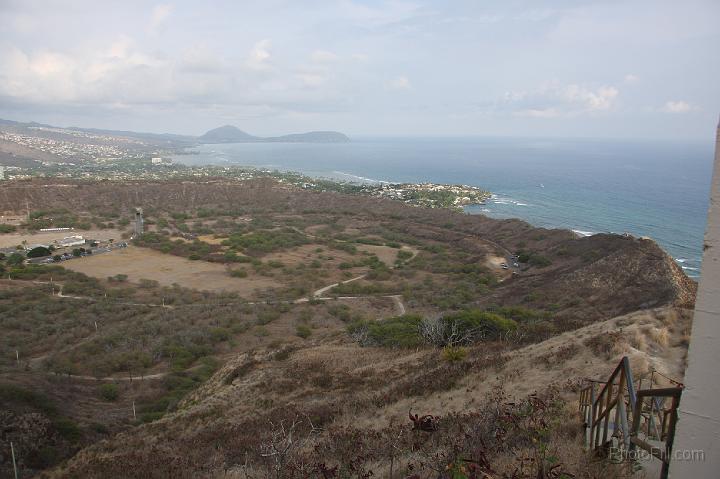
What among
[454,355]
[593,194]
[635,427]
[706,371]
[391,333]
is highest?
[706,371]

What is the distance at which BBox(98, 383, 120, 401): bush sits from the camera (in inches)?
617

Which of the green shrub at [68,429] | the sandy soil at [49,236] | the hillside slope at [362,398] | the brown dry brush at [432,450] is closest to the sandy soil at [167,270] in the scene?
the sandy soil at [49,236]

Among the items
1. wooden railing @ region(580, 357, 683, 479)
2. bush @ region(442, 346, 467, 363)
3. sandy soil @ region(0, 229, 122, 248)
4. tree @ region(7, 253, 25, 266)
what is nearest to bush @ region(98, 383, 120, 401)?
bush @ region(442, 346, 467, 363)

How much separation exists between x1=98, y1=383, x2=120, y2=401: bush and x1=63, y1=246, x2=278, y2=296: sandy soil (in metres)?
16.2

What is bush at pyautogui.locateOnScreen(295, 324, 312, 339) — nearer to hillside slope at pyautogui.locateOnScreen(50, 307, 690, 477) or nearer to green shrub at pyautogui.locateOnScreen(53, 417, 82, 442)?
hillside slope at pyautogui.locateOnScreen(50, 307, 690, 477)

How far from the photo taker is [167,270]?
1523 inches

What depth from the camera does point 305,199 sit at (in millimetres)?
75562

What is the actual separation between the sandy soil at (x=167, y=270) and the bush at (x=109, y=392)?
639 inches

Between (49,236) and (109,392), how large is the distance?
43223 mm

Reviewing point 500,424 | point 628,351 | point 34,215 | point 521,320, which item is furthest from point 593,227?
point 34,215

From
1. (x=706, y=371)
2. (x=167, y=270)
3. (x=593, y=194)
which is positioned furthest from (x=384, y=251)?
(x=593, y=194)

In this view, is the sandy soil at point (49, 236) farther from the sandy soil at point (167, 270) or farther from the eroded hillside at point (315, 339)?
the sandy soil at point (167, 270)

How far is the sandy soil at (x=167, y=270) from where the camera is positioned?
34759 millimetres

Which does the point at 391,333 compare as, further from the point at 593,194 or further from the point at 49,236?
the point at 593,194
